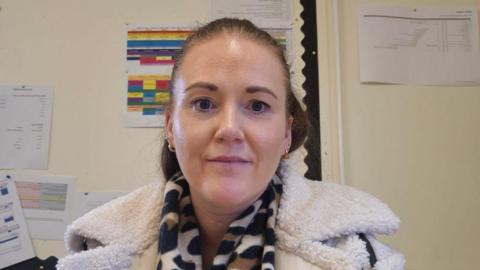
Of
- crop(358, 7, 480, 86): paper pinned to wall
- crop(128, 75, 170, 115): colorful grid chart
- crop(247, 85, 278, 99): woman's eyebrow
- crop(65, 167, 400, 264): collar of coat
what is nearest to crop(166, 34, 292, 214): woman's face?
crop(247, 85, 278, 99): woman's eyebrow

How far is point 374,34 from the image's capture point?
1.16 metres

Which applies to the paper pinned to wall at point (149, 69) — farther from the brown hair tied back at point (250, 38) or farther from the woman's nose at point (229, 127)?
the woman's nose at point (229, 127)

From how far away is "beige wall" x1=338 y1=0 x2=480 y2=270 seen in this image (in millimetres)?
1101

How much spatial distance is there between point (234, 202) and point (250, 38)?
1.12 feet

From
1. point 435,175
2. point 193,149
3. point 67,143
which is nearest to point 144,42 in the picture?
point 67,143

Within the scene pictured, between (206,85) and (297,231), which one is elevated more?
(206,85)

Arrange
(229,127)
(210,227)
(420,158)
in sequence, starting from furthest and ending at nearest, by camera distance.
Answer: (420,158), (210,227), (229,127)

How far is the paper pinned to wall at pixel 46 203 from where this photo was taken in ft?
3.79

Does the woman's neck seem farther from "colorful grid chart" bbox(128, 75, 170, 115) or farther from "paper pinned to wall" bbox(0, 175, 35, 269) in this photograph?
"paper pinned to wall" bbox(0, 175, 35, 269)

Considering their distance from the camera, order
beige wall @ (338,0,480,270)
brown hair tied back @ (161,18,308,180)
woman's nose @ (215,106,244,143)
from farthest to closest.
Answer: beige wall @ (338,0,480,270) → brown hair tied back @ (161,18,308,180) → woman's nose @ (215,106,244,143)

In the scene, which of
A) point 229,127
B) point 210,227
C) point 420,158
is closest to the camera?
point 229,127

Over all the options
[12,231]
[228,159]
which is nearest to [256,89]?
[228,159]

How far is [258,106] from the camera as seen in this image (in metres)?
0.65

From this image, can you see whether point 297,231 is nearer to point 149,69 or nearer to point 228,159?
point 228,159
